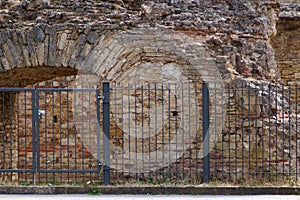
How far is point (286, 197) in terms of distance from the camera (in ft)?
26.0

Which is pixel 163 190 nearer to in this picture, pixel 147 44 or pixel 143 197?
pixel 143 197

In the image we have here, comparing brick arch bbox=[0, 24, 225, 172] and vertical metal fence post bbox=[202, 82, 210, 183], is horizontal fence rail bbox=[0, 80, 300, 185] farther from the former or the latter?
vertical metal fence post bbox=[202, 82, 210, 183]

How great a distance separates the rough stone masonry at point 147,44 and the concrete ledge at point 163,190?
4.20 feet

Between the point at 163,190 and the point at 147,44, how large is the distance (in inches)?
109

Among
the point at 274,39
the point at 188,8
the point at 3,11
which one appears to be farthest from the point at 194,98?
the point at 274,39

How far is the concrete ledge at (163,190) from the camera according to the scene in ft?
26.8

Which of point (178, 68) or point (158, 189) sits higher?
point (178, 68)

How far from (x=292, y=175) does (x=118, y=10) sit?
3.88 metres

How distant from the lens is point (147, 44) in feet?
32.7

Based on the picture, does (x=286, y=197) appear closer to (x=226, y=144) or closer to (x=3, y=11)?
(x=226, y=144)

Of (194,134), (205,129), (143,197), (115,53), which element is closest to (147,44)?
(115,53)

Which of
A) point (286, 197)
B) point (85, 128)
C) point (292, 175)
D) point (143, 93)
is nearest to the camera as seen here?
point (286, 197)

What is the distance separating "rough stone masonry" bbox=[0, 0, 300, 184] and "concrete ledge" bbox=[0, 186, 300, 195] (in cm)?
128

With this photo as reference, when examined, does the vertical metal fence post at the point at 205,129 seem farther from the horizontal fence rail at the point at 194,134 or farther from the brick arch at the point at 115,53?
the brick arch at the point at 115,53
